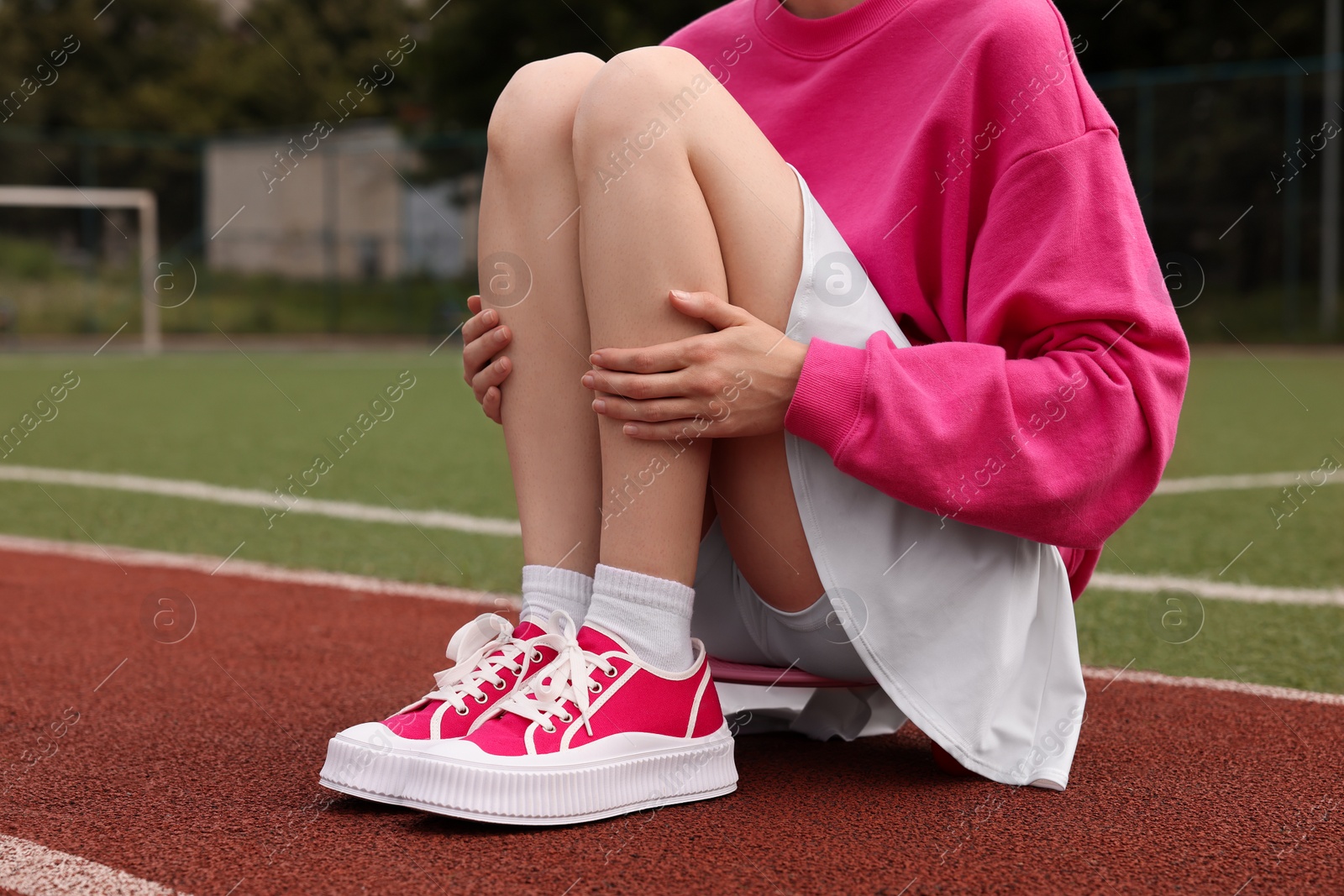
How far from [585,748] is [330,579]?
1.79 metres

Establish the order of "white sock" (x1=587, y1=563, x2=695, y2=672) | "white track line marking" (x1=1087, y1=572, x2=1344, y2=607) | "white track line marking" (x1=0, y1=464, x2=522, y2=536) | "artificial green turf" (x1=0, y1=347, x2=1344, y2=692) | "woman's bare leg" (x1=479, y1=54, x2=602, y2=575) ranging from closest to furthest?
"white sock" (x1=587, y1=563, x2=695, y2=672) → "woman's bare leg" (x1=479, y1=54, x2=602, y2=575) → "artificial green turf" (x1=0, y1=347, x2=1344, y2=692) → "white track line marking" (x1=1087, y1=572, x2=1344, y2=607) → "white track line marking" (x1=0, y1=464, x2=522, y2=536)

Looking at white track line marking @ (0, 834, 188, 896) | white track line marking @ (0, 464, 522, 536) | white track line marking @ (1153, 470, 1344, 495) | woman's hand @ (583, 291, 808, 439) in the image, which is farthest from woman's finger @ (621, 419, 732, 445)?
white track line marking @ (1153, 470, 1344, 495)

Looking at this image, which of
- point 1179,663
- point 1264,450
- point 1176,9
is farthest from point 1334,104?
point 1179,663

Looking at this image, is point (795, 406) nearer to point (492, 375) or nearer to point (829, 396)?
point (829, 396)

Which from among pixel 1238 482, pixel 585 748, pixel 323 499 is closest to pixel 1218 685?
pixel 585 748

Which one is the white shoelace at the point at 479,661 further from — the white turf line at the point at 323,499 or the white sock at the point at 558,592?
the white turf line at the point at 323,499

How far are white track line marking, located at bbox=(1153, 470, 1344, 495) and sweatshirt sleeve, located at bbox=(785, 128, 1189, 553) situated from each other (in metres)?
3.16

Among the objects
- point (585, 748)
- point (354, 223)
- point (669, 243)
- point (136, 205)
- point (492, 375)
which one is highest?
point (669, 243)

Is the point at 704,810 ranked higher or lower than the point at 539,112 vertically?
lower

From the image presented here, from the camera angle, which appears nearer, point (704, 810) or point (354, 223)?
point (704, 810)

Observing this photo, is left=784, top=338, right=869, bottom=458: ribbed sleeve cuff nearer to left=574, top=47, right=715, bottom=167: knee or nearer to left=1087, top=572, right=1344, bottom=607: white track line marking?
left=574, top=47, right=715, bottom=167: knee

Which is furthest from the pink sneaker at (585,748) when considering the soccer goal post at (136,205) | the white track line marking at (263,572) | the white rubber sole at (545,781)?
the soccer goal post at (136,205)

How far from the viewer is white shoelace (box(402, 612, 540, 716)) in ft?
4.64

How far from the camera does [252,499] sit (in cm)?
433
